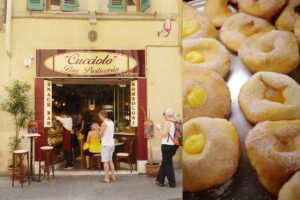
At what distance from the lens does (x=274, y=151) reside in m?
0.82

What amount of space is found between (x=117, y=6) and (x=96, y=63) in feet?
2.93

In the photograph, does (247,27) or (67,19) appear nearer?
(247,27)

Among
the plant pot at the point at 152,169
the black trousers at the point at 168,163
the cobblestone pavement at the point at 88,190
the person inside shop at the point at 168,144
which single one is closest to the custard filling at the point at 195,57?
the person inside shop at the point at 168,144

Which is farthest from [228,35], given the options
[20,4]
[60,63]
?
[20,4]

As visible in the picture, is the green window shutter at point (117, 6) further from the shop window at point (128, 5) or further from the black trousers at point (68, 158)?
the black trousers at point (68, 158)

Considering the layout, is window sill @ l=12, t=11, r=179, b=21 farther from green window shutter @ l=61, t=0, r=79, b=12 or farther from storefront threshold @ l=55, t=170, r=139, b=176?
storefront threshold @ l=55, t=170, r=139, b=176

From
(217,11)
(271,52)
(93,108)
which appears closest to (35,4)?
(93,108)

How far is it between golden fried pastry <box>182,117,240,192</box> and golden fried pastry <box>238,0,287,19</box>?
247 millimetres

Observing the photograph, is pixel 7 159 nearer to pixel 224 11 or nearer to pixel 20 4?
pixel 20 4

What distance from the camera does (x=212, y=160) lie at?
844 mm

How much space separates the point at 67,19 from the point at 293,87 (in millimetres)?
5246

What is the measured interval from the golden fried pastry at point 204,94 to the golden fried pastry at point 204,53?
20 millimetres

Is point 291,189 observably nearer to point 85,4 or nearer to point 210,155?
point 210,155

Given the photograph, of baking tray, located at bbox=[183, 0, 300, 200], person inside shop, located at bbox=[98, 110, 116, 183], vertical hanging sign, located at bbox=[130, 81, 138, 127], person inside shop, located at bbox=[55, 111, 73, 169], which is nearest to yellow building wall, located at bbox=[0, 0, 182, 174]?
vertical hanging sign, located at bbox=[130, 81, 138, 127]
